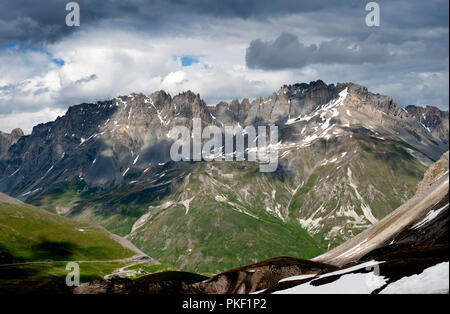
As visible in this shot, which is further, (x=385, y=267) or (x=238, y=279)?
(x=238, y=279)

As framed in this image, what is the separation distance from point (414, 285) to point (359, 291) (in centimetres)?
1085

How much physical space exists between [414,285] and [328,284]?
2135 centimetres

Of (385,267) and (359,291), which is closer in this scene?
(359,291)

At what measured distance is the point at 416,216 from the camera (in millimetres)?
143875
